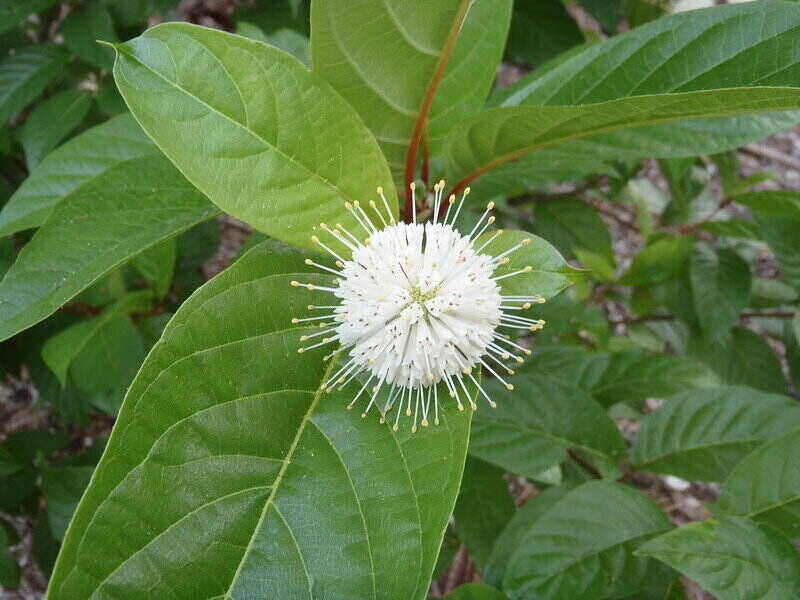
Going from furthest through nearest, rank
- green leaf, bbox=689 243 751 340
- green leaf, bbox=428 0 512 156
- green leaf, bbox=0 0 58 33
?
green leaf, bbox=689 243 751 340 < green leaf, bbox=0 0 58 33 < green leaf, bbox=428 0 512 156

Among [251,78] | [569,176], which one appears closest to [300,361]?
[251,78]

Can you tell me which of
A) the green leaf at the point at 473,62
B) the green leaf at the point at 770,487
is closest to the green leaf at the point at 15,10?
the green leaf at the point at 473,62

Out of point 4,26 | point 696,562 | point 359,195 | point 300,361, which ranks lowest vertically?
point 696,562

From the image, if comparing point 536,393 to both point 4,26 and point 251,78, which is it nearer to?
point 251,78

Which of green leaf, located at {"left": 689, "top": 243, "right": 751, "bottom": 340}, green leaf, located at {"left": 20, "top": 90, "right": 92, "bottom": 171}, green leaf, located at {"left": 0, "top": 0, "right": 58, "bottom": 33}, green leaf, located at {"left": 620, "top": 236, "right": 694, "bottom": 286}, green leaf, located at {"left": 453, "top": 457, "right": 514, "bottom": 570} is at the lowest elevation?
green leaf, located at {"left": 453, "top": 457, "right": 514, "bottom": 570}

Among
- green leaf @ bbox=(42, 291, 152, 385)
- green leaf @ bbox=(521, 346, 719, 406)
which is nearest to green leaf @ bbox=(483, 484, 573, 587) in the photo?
green leaf @ bbox=(521, 346, 719, 406)

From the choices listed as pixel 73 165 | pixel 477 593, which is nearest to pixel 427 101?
pixel 73 165

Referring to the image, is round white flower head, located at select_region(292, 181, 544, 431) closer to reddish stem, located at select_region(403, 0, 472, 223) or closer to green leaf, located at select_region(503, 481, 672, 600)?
reddish stem, located at select_region(403, 0, 472, 223)

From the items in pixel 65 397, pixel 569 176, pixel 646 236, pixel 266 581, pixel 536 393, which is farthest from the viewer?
pixel 646 236
